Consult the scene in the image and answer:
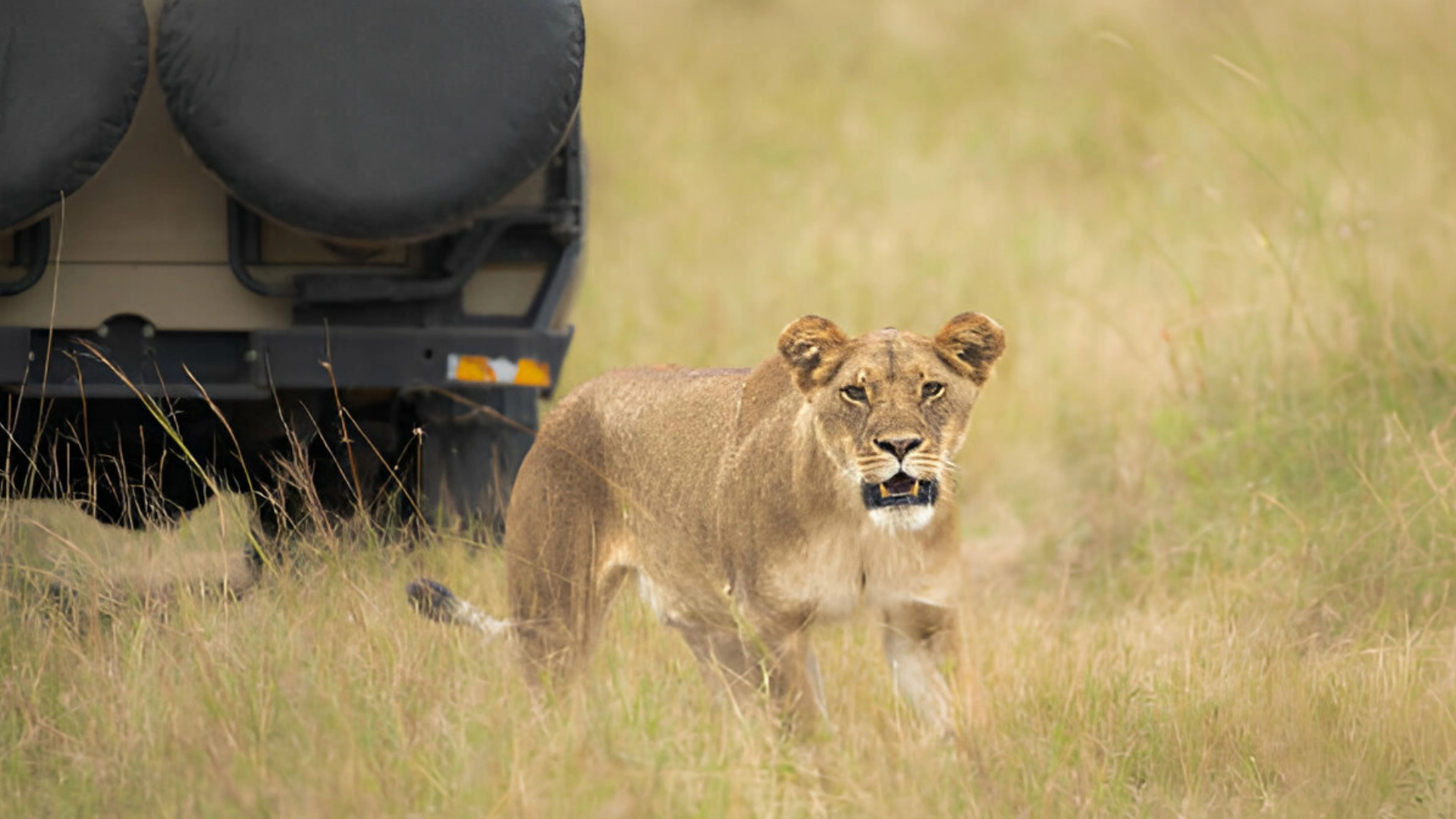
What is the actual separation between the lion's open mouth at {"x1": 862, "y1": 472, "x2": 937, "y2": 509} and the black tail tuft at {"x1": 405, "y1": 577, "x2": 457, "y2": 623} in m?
1.01

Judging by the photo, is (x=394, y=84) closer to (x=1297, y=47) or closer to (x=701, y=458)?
(x=701, y=458)

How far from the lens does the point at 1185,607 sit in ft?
17.1

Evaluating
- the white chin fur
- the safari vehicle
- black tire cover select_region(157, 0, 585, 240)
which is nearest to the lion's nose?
the white chin fur

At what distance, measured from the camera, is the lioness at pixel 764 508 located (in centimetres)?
372

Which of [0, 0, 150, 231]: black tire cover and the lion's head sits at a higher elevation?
[0, 0, 150, 231]: black tire cover

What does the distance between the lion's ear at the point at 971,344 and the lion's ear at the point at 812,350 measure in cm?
20

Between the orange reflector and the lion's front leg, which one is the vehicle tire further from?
the lion's front leg

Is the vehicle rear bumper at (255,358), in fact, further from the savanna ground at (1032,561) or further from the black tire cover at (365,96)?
the black tire cover at (365,96)

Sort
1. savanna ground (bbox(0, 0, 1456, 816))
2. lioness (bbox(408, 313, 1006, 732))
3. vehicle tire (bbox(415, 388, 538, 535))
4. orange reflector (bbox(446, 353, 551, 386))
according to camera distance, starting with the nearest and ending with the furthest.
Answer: savanna ground (bbox(0, 0, 1456, 816)) < lioness (bbox(408, 313, 1006, 732)) < orange reflector (bbox(446, 353, 551, 386)) < vehicle tire (bbox(415, 388, 538, 535))

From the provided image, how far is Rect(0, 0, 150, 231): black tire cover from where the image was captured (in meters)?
4.62

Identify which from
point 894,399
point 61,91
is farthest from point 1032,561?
point 61,91

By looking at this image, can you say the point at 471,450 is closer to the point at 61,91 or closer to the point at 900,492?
Result: the point at 61,91

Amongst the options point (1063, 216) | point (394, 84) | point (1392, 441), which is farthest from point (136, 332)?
point (1063, 216)

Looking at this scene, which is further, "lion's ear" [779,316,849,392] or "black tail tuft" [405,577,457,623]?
"black tail tuft" [405,577,457,623]
